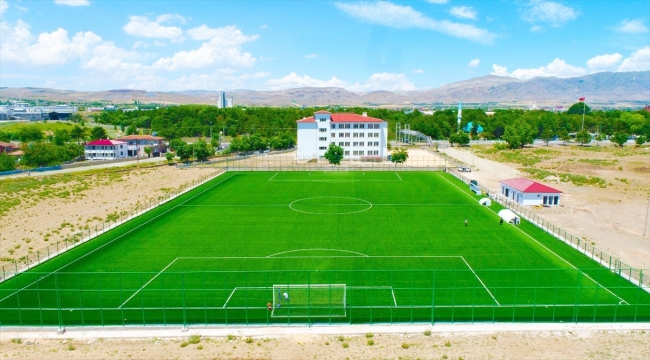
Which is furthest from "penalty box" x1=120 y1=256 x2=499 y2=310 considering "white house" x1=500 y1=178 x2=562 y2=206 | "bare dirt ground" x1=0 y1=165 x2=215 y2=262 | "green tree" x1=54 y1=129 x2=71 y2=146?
"green tree" x1=54 y1=129 x2=71 y2=146

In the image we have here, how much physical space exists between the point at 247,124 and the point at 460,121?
68.6m

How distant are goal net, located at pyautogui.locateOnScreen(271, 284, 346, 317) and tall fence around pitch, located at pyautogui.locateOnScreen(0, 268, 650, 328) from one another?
0.05 m

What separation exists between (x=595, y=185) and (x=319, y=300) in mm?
52490

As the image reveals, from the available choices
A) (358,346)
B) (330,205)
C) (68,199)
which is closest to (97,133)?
(68,199)

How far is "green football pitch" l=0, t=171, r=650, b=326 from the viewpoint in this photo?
24.6m

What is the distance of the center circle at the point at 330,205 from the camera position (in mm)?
48250

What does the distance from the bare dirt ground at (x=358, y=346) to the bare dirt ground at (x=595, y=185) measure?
1275 cm

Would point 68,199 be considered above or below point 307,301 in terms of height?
below

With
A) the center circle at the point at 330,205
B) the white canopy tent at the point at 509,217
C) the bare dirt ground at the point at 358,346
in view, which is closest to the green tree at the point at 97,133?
the center circle at the point at 330,205

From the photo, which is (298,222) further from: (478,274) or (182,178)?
(182,178)

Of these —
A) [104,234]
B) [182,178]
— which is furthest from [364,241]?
[182,178]

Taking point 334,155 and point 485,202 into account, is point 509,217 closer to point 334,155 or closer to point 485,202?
point 485,202

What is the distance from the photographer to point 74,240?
37.2 m

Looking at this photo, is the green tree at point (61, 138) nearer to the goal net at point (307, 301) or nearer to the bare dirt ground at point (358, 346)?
the bare dirt ground at point (358, 346)
